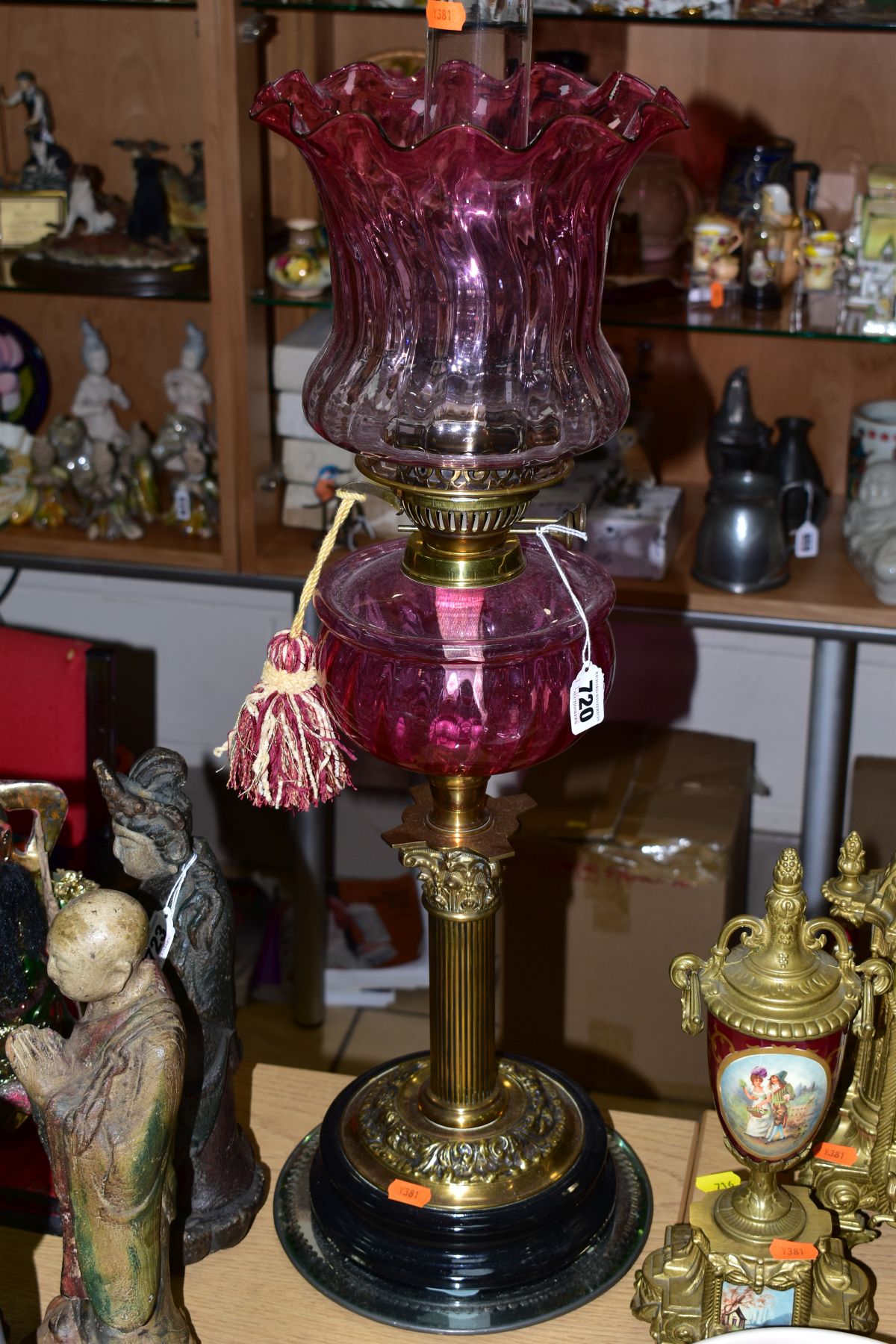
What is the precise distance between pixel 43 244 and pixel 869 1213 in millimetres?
1702

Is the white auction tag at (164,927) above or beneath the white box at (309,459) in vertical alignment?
beneath

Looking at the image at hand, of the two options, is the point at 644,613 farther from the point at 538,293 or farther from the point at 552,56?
the point at 538,293

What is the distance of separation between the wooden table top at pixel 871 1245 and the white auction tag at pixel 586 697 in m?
0.36

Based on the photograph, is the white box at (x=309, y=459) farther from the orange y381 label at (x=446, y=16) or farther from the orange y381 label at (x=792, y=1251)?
the orange y381 label at (x=792, y=1251)

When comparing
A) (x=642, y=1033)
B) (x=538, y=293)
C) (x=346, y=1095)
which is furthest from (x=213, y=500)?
(x=538, y=293)

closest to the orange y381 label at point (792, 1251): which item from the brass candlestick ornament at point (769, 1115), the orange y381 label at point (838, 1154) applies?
the brass candlestick ornament at point (769, 1115)

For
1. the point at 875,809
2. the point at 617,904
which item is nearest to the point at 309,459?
the point at 617,904

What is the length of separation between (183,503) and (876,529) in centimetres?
94

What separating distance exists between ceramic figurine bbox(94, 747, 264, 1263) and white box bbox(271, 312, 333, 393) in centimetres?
113

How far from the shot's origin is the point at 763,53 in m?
2.17

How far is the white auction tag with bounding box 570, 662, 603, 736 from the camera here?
3.12 ft

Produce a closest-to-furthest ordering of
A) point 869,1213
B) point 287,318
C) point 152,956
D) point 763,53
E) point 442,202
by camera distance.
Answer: point 442,202, point 152,956, point 869,1213, point 763,53, point 287,318

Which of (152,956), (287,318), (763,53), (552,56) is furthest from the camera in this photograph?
(287,318)

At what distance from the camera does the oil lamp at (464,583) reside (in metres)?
0.88
